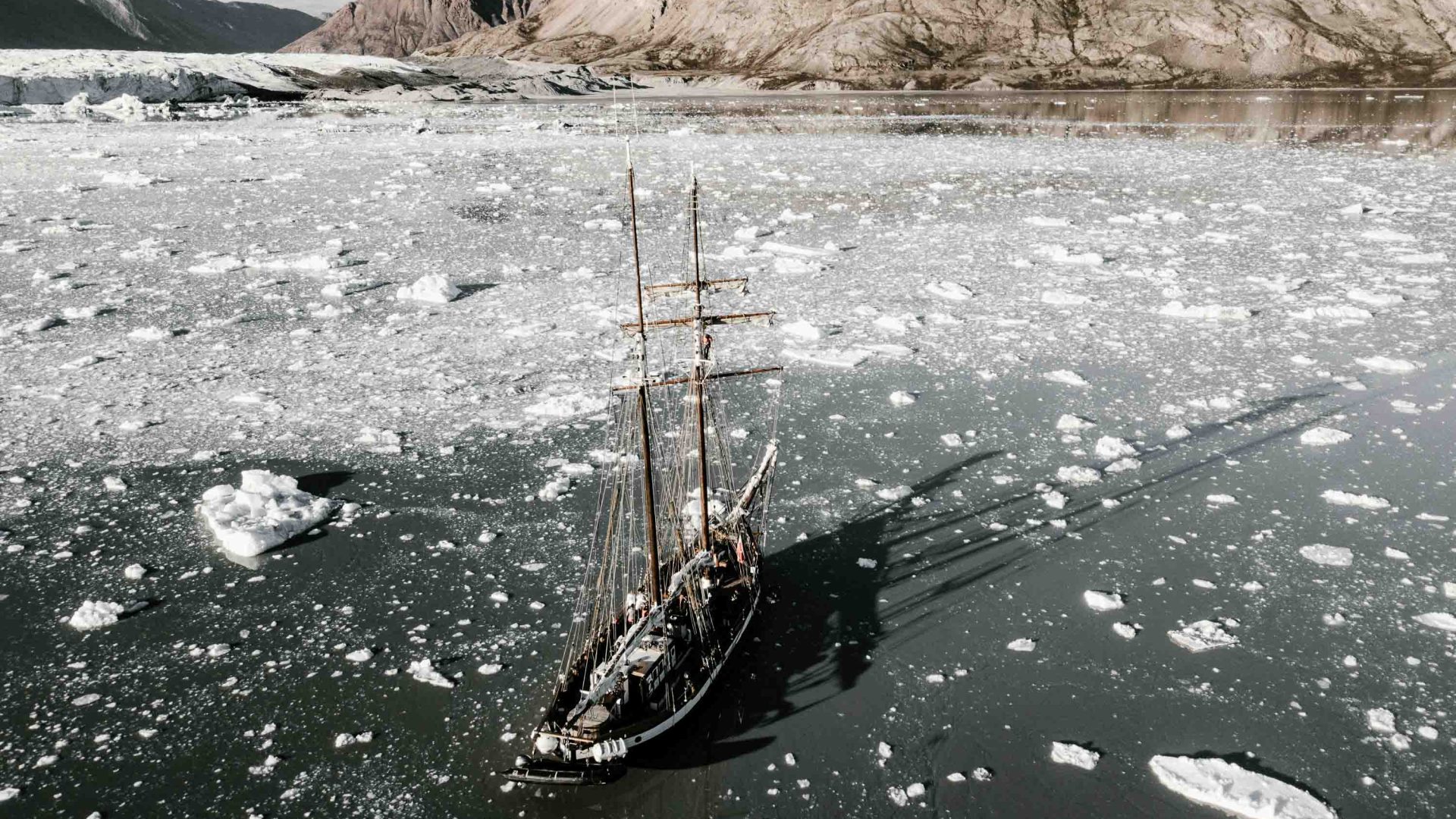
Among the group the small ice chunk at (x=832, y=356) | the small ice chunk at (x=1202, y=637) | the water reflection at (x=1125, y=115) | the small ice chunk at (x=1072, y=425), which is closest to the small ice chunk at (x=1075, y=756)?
the small ice chunk at (x=1202, y=637)

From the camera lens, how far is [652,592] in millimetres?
6469

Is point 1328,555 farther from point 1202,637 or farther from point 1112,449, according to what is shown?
point 1112,449

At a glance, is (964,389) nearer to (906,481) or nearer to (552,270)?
(906,481)

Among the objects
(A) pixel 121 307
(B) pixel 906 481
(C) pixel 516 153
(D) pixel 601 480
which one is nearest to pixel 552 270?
(A) pixel 121 307

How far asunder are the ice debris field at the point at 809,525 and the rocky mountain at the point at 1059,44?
105424mm

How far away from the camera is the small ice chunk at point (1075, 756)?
219 inches

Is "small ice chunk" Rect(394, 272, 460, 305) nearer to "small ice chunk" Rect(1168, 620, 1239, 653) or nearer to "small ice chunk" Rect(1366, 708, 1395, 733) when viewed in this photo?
"small ice chunk" Rect(1168, 620, 1239, 653)

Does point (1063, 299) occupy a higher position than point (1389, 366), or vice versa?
point (1063, 299)

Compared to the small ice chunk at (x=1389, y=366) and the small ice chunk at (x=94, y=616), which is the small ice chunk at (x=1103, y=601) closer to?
the small ice chunk at (x=1389, y=366)

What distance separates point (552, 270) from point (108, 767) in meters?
13.1

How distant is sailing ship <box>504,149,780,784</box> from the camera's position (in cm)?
551

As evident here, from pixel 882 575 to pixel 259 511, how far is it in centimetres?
619

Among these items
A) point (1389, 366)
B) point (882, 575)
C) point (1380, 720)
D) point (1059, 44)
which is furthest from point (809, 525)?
point (1059, 44)

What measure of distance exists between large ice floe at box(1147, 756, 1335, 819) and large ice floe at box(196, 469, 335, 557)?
25.3 feet
